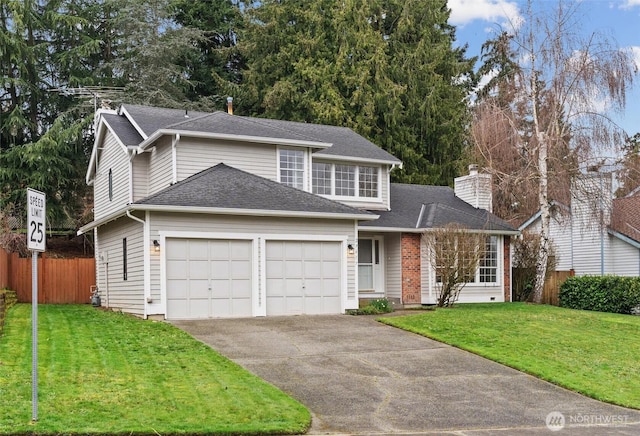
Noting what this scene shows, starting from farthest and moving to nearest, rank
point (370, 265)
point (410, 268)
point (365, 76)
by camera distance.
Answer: point (365, 76), point (370, 265), point (410, 268)

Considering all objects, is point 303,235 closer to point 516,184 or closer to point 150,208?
point 150,208

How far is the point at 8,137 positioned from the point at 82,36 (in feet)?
23.5

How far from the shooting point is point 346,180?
2522 cm

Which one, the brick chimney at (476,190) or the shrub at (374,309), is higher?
the brick chimney at (476,190)

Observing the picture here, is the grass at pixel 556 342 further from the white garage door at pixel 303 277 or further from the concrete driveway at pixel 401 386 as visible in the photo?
the white garage door at pixel 303 277

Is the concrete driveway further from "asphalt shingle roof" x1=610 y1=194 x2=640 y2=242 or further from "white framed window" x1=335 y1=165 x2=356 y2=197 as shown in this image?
"asphalt shingle roof" x1=610 y1=194 x2=640 y2=242

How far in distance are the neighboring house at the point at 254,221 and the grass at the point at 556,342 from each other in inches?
125

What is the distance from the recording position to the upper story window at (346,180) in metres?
24.5

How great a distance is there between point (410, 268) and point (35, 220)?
16495 millimetres

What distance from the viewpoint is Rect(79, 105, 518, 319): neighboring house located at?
57.5ft

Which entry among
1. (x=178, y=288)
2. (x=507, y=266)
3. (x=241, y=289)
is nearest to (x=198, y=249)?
(x=178, y=288)

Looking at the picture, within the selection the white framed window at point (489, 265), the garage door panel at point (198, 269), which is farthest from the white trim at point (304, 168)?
the white framed window at point (489, 265)

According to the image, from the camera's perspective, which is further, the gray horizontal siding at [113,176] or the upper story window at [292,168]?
the gray horizontal siding at [113,176]

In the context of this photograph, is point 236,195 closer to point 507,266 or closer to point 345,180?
point 345,180
